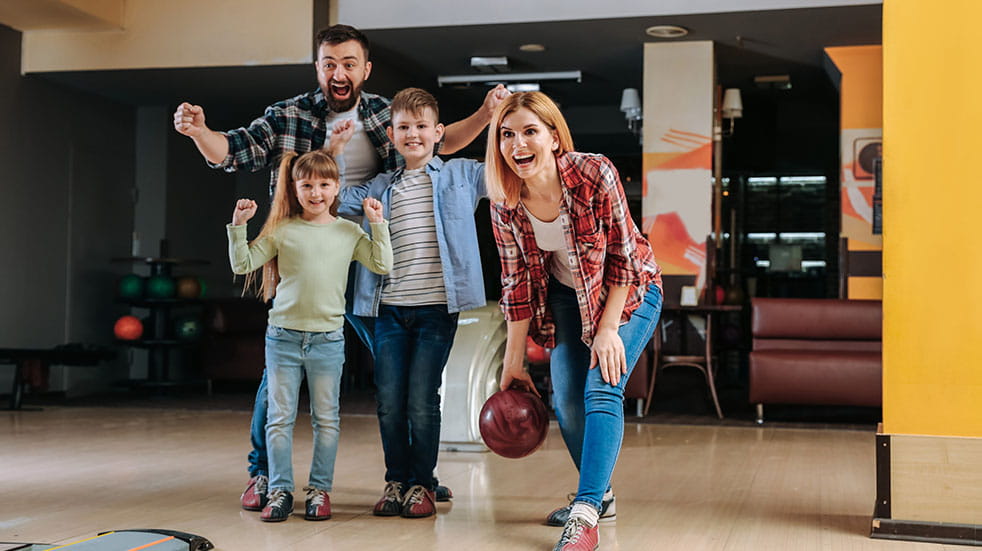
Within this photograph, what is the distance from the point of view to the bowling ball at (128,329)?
8.35m

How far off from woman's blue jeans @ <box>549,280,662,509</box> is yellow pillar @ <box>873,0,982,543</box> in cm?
71

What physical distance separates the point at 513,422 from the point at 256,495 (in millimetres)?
880

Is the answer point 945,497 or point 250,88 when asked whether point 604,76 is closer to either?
point 250,88

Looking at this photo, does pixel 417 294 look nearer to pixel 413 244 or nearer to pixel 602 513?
pixel 413 244

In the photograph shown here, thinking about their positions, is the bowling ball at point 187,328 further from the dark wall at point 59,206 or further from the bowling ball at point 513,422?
the bowling ball at point 513,422

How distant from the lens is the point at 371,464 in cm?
421

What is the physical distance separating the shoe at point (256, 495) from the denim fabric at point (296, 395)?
0.12 metres

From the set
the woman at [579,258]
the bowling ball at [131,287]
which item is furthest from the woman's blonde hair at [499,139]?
the bowling ball at [131,287]

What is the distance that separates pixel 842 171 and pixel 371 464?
17.0 ft

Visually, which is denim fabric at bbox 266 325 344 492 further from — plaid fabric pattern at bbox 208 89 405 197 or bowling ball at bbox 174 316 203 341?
bowling ball at bbox 174 316 203 341

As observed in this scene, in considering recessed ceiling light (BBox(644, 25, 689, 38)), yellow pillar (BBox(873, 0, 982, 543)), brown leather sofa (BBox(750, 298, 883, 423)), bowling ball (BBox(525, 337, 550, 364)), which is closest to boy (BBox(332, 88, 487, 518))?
yellow pillar (BBox(873, 0, 982, 543))

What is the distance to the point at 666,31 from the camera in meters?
7.39

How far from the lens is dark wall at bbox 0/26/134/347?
7.88 meters

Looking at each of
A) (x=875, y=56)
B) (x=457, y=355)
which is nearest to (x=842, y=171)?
(x=875, y=56)
